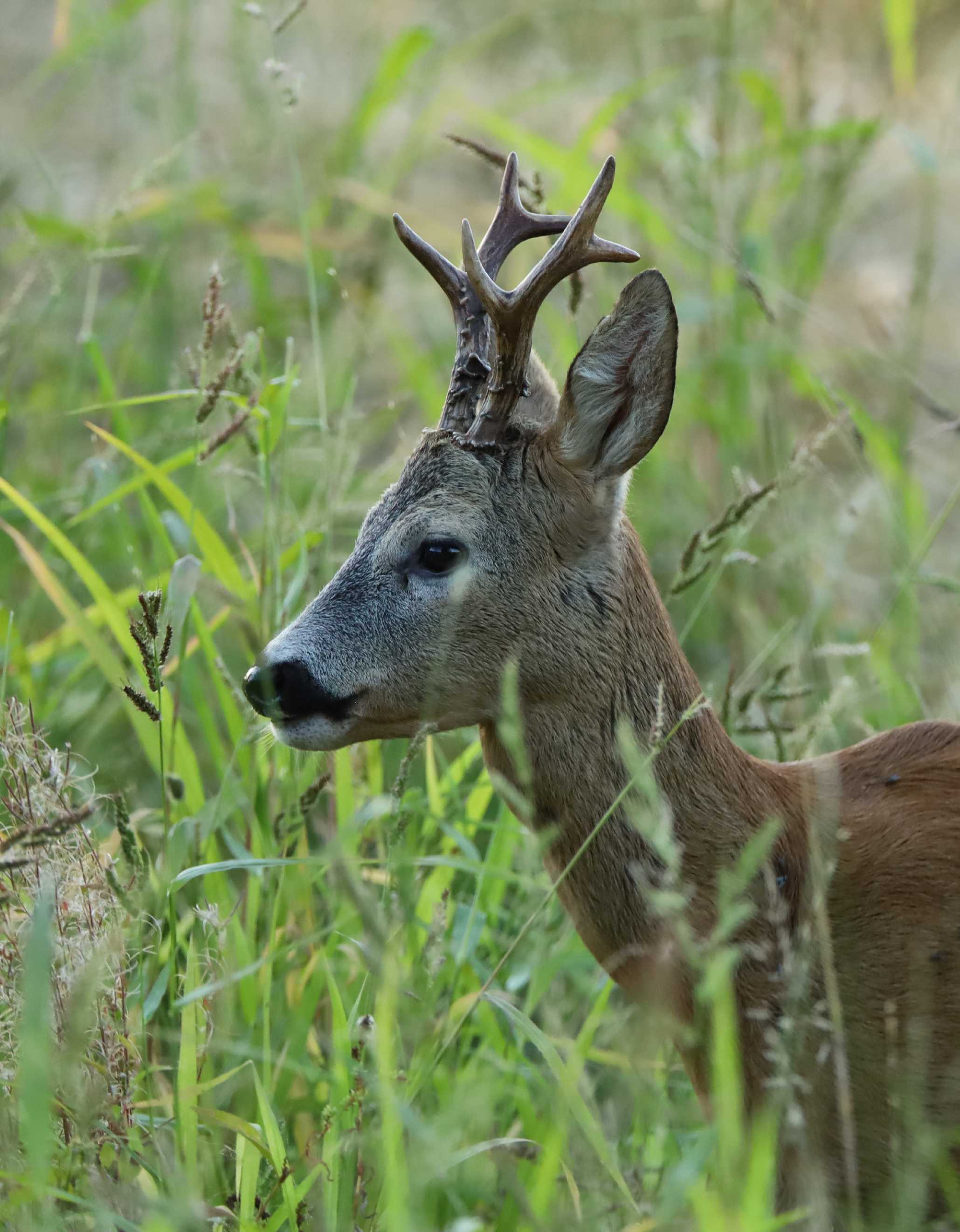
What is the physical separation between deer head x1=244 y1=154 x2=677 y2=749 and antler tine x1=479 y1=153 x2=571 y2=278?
17 centimetres

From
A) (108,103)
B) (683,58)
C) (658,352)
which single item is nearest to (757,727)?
(658,352)

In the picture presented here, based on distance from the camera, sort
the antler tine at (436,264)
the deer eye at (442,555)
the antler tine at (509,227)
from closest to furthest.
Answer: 1. the deer eye at (442,555)
2. the antler tine at (436,264)
3. the antler tine at (509,227)

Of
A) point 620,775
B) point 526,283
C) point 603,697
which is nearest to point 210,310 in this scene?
point 526,283

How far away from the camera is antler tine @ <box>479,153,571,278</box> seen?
2562mm

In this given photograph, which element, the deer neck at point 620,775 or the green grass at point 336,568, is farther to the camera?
the deer neck at point 620,775

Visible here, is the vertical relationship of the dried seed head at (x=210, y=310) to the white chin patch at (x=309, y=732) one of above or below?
above

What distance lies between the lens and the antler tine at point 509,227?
2.56m

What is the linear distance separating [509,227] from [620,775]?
3.25 ft

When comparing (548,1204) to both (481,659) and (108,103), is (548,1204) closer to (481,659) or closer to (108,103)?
(481,659)

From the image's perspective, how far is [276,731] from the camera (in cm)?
223

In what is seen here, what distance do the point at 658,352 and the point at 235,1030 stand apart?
1.29 m

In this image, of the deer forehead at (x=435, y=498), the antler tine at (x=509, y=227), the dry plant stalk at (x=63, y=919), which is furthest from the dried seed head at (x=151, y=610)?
the antler tine at (x=509, y=227)

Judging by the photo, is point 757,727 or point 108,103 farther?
point 108,103

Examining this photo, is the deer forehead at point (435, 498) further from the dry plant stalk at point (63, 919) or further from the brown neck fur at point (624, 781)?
the dry plant stalk at point (63, 919)
